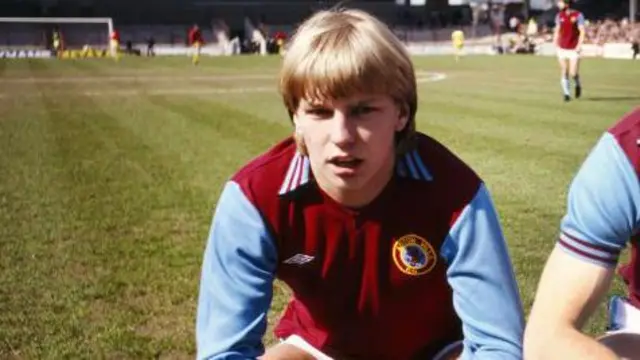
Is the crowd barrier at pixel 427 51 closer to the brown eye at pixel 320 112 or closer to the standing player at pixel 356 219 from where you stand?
the standing player at pixel 356 219

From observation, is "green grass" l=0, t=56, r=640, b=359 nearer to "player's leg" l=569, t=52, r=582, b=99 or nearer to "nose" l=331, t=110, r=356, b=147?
"player's leg" l=569, t=52, r=582, b=99

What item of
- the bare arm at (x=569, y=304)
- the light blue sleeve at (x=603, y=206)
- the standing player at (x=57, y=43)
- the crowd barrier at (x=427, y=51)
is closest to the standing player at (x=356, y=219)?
the bare arm at (x=569, y=304)

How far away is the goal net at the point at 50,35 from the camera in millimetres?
64625

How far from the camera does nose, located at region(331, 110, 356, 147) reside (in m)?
2.62

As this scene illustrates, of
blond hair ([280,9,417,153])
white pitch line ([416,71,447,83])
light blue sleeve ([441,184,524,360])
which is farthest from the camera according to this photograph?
white pitch line ([416,71,447,83])

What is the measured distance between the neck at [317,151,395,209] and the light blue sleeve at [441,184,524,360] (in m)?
0.27

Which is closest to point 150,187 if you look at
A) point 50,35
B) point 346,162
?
point 346,162

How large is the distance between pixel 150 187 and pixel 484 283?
7.01m

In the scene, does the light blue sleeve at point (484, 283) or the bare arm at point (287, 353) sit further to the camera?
the bare arm at point (287, 353)

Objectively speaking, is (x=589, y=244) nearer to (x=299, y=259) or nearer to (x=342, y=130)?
(x=342, y=130)

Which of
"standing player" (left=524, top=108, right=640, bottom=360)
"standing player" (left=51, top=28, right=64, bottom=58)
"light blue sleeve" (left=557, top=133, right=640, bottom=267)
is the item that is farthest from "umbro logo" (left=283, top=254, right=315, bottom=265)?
"standing player" (left=51, top=28, right=64, bottom=58)

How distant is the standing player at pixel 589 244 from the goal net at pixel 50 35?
210ft

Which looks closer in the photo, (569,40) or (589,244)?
(589,244)

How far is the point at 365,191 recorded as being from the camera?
111 inches
